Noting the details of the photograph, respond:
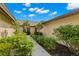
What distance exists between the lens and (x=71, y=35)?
6.27m

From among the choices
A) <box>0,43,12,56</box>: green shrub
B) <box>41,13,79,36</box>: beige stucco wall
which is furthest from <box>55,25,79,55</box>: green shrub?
<box>0,43,12,56</box>: green shrub

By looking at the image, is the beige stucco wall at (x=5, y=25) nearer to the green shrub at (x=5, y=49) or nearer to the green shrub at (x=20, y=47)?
the green shrub at (x=20, y=47)

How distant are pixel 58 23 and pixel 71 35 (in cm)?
168

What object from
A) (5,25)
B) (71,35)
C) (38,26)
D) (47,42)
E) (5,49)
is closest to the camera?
(5,49)

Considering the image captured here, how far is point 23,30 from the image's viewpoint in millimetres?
6727

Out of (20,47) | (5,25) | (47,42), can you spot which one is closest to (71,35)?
(47,42)

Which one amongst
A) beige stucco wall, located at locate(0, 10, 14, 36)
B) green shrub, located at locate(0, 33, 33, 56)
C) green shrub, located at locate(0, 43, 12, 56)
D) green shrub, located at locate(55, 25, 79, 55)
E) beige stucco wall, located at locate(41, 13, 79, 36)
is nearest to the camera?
green shrub, located at locate(0, 43, 12, 56)

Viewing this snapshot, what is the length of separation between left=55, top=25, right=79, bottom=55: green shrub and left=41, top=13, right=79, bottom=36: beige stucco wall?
911 mm

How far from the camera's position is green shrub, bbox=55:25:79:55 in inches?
241

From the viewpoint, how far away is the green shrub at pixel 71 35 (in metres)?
6.13

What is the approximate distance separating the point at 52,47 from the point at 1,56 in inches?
109

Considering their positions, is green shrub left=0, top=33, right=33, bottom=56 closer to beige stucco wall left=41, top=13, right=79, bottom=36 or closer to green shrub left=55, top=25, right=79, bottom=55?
green shrub left=55, top=25, right=79, bottom=55

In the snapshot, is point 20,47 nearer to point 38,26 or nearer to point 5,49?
point 5,49

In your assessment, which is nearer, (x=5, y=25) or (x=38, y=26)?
(x=38, y=26)
